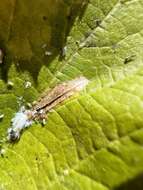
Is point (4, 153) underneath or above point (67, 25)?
underneath

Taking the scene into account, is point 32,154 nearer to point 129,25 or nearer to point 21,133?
point 21,133

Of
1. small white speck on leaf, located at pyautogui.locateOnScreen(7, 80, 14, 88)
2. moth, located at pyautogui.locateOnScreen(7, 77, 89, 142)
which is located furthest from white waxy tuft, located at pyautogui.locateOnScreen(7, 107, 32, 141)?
small white speck on leaf, located at pyautogui.locateOnScreen(7, 80, 14, 88)

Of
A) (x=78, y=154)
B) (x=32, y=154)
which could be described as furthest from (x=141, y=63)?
(x=32, y=154)

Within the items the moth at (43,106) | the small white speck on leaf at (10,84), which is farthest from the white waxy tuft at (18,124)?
the small white speck on leaf at (10,84)

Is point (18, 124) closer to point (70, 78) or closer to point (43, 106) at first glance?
point (43, 106)

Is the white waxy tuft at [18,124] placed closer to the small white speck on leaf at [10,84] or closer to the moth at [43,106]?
the moth at [43,106]

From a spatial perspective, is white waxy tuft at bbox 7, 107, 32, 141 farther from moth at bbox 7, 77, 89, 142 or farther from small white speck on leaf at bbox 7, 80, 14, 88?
small white speck on leaf at bbox 7, 80, 14, 88
